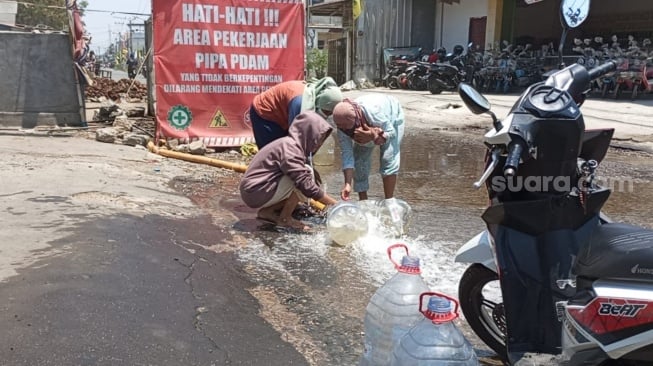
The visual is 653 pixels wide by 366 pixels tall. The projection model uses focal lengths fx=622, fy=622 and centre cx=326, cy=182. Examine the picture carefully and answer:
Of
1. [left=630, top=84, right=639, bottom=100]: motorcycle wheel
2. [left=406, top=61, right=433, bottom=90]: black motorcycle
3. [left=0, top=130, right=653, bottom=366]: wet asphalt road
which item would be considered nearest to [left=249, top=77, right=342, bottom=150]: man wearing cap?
[left=0, top=130, right=653, bottom=366]: wet asphalt road

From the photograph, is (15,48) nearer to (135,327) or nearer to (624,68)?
(135,327)

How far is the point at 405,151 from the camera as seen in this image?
1020cm

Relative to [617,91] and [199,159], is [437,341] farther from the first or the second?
[617,91]

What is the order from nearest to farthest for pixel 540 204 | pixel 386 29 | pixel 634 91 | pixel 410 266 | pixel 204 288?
pixel 410 266 < pixel 540 204 < pixel 204 288 < pixel 634 91 < pixel 386 29

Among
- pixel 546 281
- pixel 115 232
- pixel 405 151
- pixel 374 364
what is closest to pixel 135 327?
pixel 374 364

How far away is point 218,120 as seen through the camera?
8969 millimetres

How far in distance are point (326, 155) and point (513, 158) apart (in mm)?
7399

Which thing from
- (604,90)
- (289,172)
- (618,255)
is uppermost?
(604,90)

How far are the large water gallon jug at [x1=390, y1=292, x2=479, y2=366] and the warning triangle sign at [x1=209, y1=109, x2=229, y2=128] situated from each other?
286 inches

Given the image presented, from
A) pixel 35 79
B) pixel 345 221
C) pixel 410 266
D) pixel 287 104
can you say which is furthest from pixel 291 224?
pixel 35 79

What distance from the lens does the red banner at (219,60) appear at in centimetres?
855

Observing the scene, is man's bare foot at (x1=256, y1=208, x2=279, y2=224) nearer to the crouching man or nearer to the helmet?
the crouching man

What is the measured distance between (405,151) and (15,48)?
20.6ft

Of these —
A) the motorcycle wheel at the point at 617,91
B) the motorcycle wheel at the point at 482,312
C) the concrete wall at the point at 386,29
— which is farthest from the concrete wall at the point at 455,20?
the motorcycle wheel at the point at 482,312
